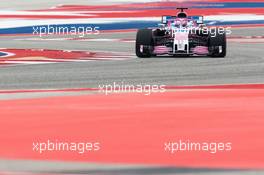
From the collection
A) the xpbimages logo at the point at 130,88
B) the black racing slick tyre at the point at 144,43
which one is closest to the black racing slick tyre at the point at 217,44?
the black racing slick tyre at the point at 144,43

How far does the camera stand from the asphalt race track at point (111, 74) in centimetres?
848

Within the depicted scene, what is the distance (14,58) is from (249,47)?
6.97 metres

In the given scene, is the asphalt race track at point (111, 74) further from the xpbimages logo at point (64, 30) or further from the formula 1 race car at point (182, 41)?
the xpbimages logo at point (64, 30)

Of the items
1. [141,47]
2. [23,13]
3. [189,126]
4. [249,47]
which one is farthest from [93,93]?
[23,13]

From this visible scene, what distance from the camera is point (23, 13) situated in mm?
46125

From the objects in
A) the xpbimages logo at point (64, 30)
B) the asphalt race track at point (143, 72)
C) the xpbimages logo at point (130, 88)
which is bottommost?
the xpbimages logo at point (64, 30)

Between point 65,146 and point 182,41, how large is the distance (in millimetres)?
12805

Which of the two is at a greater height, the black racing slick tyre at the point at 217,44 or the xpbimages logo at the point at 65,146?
the xpbimages logo at the point at 65,146

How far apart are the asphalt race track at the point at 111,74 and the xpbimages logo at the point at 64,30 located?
6.41m

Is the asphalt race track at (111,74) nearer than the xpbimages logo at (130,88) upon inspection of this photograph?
Yes

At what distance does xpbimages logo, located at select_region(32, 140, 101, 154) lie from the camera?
9.41m

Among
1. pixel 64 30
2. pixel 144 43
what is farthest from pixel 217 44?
pixel 64 30

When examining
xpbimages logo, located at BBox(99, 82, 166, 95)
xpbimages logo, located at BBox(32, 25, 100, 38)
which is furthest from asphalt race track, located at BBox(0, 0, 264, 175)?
xpbimages logo, located at BBox(32, 25, 100, 38)

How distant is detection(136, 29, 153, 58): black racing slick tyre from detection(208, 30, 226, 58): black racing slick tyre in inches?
52.2
